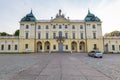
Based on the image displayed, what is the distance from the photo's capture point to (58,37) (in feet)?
180

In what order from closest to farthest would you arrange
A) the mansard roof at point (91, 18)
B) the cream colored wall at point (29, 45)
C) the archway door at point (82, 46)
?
the cream colored wall at point (29, 45), the mansard roof at point (91, 18), the archway door at point (82, 46)

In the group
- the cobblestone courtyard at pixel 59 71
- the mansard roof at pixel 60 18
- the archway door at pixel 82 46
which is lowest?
the cobblestone courtyard at pixel 59 71

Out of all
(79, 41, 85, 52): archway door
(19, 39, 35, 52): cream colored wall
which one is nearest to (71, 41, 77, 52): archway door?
(79, 41, 85, 52): archway door

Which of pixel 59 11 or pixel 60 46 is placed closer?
pixel 60 46

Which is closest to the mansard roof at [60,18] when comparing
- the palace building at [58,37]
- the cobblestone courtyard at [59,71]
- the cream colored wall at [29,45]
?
the palace building at [58,37]

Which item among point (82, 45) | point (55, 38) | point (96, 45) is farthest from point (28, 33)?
point (96, 45)

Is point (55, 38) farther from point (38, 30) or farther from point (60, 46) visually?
point (38, 30)

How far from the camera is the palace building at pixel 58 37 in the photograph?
182ft

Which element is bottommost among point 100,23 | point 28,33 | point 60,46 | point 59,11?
point 60,46

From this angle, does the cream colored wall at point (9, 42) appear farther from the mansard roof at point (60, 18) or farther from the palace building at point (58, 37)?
the mansard roof at point (60, 18)

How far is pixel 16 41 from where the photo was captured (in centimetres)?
5572

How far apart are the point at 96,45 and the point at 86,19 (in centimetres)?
1109

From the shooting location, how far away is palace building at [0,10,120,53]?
182ft

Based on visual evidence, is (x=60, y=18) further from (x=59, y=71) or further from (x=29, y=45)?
(x=59, y=71)
